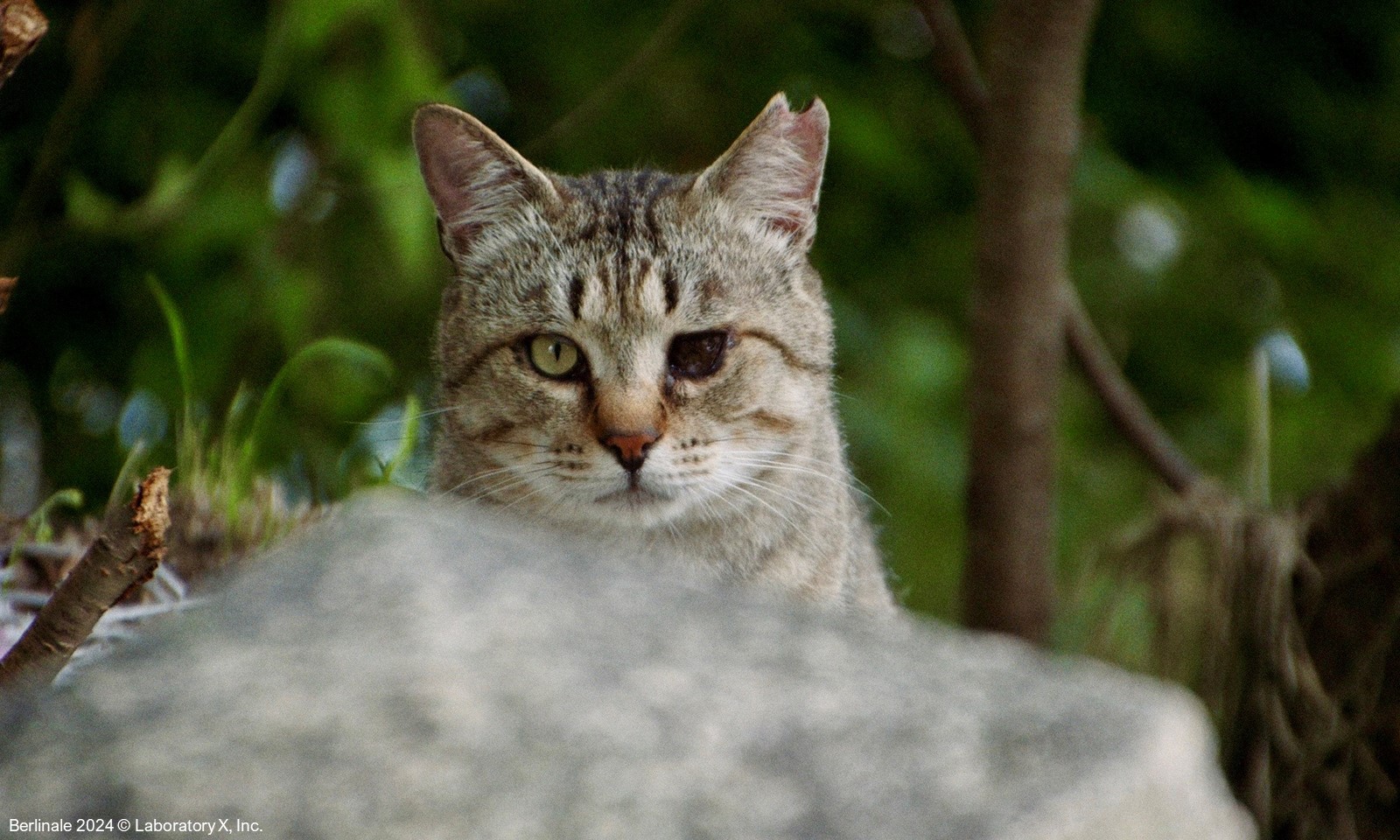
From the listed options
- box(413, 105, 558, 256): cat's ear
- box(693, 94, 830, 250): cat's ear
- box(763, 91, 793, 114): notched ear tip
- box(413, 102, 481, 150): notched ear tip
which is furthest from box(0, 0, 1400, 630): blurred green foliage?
box(763, 91, 793, 114): notched ear tip

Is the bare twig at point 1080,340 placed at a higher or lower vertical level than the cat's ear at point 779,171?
lower

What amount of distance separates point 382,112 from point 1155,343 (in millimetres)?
2135

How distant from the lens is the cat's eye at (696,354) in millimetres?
2197

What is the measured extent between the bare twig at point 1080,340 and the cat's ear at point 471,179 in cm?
108

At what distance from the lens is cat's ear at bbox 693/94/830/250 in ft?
7.17

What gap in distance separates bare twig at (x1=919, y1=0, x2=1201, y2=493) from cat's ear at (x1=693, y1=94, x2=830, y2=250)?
0.77 m

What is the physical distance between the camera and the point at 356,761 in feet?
2.95

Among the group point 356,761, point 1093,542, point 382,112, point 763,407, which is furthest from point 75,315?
point 356,761

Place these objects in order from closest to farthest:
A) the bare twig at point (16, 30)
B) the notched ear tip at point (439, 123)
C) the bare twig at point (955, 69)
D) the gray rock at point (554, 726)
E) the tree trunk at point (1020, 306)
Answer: the gray rock at point (554, 726), the bare twig at point (16, 30), the notched ear tip at point (439, 123), the tree trunk at point (1020, 306), the bare twig at point (955, 69)

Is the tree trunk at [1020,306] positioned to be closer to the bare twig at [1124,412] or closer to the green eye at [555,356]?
the bare twig at [1124,412]

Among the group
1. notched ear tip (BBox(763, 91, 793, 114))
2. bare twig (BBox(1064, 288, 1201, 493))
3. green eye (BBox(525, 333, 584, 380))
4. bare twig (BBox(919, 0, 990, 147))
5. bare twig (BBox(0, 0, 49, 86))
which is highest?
bare twig (BBox(0, 0, 49, 86))

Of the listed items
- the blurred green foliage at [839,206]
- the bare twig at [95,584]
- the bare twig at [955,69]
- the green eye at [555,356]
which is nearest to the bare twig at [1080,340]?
the bare twig at [955,69]

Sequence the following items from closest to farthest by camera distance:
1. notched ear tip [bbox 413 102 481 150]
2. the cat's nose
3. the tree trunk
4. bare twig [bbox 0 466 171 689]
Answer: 1. bare twig [bbox 0 466 171 689]
2. the cat's nose
3. notched ear tip [bbox 413 102 481 150]
4. the tree trunk

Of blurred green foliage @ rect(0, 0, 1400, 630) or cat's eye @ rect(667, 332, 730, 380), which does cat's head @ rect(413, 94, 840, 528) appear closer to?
cat's eye @ rect(667, 332, 730, 380)
